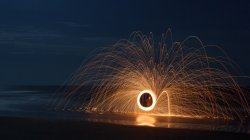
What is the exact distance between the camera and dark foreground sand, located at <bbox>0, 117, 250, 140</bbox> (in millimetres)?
22031

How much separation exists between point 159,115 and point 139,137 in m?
10.8

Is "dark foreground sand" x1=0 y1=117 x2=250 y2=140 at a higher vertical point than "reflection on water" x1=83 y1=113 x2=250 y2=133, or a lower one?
higher

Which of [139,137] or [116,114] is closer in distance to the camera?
[139,137]

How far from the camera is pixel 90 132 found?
23.6 metres

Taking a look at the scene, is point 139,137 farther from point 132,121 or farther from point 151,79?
point 151,79

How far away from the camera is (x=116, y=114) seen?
34000 millimetres

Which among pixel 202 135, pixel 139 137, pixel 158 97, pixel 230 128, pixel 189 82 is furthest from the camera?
pixel 158 97

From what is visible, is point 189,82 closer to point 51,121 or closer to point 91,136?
point 51,121

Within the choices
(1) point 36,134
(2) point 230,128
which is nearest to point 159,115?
(2) point 230,128

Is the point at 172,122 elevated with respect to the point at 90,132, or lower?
lower

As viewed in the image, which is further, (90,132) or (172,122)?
(172,122)

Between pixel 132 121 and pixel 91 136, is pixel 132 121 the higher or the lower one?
the lower one

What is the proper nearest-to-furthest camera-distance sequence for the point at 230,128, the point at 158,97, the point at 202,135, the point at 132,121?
the point at 202,135 < the point at 230,128 < the point at 132,121 < the point at 158,97

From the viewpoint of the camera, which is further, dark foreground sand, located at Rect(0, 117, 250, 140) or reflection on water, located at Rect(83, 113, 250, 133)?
reflection on water, located at Rect(83, 113, 250, 133)
